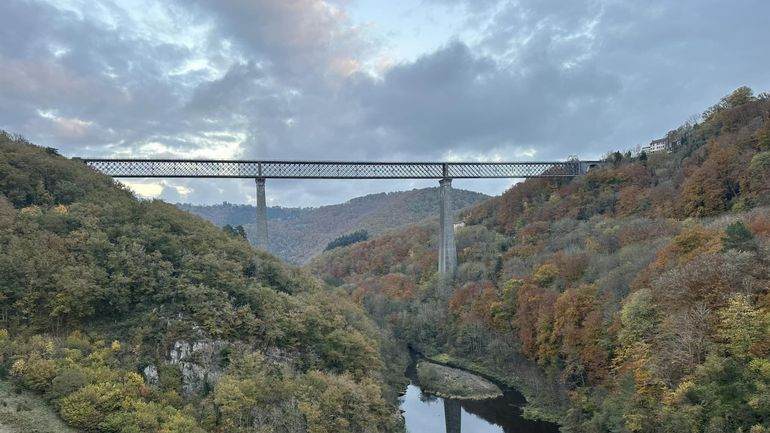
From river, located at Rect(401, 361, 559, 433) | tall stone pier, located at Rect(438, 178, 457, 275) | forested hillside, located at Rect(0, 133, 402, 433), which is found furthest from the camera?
tall stone pier, located at Rect(438, 178, 457, 275)

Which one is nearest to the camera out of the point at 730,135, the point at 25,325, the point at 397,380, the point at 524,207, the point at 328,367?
the point at 25,325

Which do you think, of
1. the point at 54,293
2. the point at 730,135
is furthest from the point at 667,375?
the point at 730,135

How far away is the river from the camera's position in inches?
1319

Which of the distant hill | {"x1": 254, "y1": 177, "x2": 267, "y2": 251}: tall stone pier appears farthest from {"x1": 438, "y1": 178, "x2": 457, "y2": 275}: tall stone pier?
the distant hill

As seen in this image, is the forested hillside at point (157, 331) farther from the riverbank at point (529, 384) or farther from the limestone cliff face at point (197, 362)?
the riverbank at point (529, 384)

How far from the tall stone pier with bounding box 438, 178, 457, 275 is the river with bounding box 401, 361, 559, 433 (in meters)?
18.7

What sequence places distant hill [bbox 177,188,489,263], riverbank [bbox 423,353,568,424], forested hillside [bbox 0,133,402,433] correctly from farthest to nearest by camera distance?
1. distant hill [bbox 177,188,489,263]
2. riverbank [bbox 423,353,568,424]
3. forested hillside [bbox 0,133,402,433]

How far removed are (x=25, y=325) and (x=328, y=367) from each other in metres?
13.3

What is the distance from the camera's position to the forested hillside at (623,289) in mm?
21312

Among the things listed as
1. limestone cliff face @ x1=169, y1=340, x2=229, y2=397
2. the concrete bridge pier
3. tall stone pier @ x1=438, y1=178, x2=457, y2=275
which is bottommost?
the concrete bridge pier

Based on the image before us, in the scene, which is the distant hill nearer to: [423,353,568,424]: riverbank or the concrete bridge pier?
[423,353,568,424]: riverbank

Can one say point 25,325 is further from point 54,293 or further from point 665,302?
point 665,302

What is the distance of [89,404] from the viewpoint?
18.1 m

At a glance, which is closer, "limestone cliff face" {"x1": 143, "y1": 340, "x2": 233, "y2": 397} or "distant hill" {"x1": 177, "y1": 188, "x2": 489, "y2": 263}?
"limestone cliff face" {"x1": 143, "y1": 340, "x2": 233, "y2": 397}
